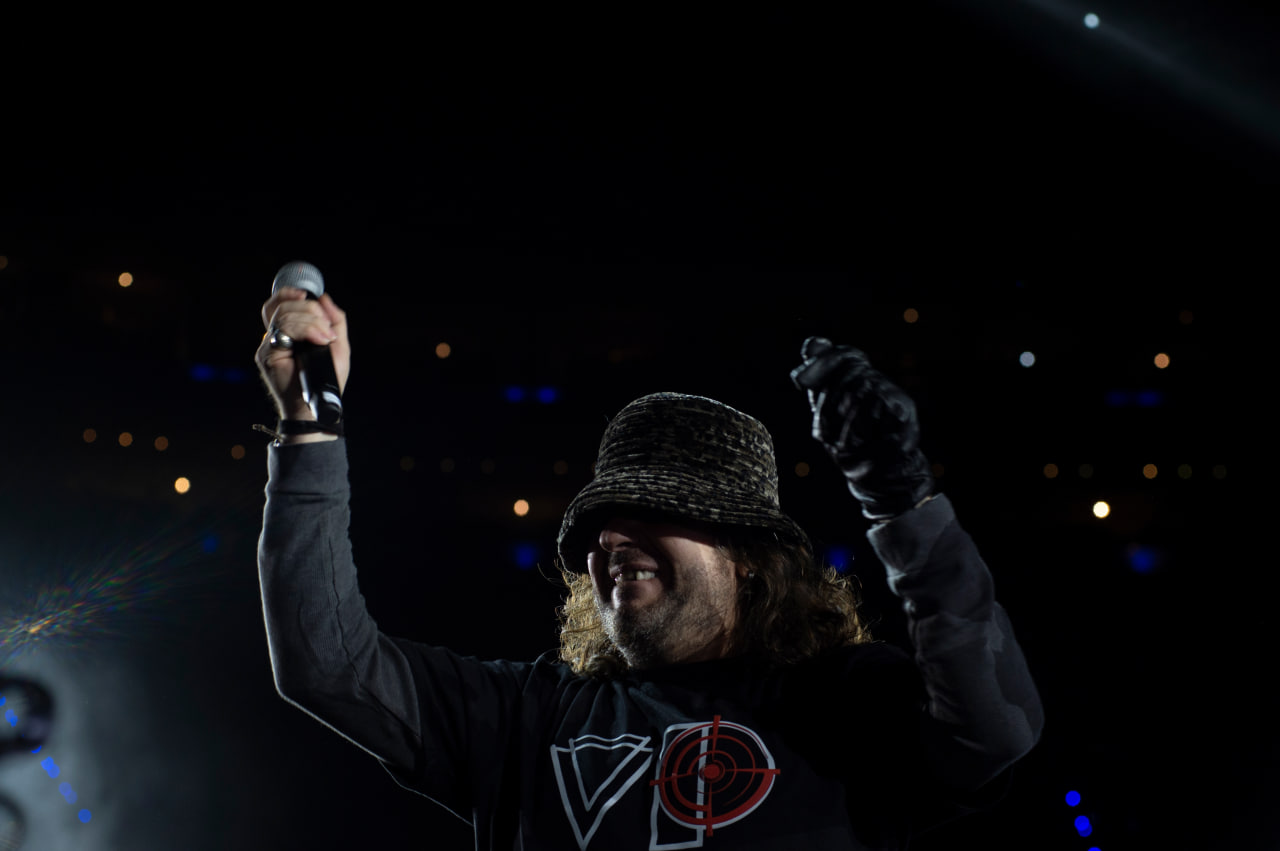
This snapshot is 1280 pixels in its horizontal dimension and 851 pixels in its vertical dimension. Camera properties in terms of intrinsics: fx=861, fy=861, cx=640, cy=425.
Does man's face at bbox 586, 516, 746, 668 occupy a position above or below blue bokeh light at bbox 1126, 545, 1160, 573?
below

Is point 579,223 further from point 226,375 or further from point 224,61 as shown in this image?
point 226,375

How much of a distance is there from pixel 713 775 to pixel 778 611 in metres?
0.40

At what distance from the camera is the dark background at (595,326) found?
312 centimetres

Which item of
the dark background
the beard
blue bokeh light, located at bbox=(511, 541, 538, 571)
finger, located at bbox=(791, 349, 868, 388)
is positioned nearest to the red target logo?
the beard

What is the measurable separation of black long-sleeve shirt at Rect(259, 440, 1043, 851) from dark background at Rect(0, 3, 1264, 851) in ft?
5.49

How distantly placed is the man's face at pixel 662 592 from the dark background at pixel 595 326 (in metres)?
1.51

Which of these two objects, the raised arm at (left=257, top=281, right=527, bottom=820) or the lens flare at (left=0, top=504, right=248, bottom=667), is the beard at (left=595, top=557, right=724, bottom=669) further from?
the lens flare at (left=0, top=504, right=248, bottom=667)

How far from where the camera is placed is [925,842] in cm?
354

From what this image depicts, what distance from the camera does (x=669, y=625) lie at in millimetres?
1584

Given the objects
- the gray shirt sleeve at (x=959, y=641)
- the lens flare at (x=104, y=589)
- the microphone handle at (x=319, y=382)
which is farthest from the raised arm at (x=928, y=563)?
the lens flare at (x=104, y=589)

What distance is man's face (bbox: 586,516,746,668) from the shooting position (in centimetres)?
159

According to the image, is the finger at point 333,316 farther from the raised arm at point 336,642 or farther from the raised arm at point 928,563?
the raised arm at point 928,563

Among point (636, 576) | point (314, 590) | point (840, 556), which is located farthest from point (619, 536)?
point (840, 556)

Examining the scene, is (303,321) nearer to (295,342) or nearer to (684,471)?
(295,342)
